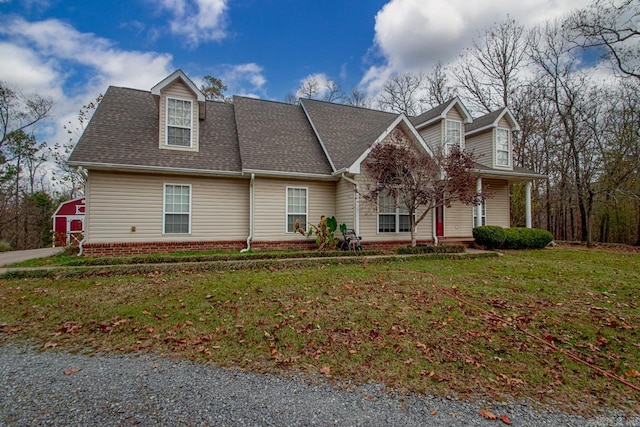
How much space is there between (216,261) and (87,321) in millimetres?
4163

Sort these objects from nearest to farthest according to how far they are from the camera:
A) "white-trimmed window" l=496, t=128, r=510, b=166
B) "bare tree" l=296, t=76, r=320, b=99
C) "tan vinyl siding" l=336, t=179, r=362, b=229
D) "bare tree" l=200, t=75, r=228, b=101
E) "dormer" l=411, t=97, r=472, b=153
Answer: "tan vinyl siding" l=336, t=179, r=362, b=229
"dormer" l=411, t=97, r=472, b=153
"white-trimmed window" l=496, t=128, r=510, b=166
"bare tree" l=200, t=75, r=228, b=101
"bare tree" l=296, t=76, r=320, b=99

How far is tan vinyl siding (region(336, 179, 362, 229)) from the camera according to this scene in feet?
38.3

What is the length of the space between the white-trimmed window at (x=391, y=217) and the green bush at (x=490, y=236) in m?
3.10

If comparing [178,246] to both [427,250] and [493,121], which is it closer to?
[427,250]

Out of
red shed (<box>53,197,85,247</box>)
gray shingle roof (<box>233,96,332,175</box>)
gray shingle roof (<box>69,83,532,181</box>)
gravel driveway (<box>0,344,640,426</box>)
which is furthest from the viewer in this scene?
red shed (<box>53,197,85,247</box>)

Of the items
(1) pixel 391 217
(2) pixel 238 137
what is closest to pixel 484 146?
(1) pixel 391 217

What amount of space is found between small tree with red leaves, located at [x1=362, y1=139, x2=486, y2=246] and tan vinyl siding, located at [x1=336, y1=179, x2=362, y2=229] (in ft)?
2.18

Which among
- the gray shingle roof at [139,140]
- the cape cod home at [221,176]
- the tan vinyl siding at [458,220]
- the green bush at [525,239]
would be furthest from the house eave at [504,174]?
the gray shingle roof at [139,140]

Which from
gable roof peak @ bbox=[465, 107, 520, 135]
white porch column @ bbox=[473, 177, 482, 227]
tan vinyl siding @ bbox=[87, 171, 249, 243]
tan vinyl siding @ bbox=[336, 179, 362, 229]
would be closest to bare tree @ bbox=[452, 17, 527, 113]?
gable roof peak @ bbox=[465, 107, 520, 135]

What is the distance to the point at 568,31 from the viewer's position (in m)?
15.7

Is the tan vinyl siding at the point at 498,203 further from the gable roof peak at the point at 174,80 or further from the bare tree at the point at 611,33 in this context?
the gable roof peak at the point at 174,80

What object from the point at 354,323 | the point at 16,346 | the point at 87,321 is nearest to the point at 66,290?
the point at 87,321

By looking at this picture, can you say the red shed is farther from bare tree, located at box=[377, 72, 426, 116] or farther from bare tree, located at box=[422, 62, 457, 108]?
bare tree, located at box=[422, 62, 457, 108]

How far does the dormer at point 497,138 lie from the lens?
14805 mm
